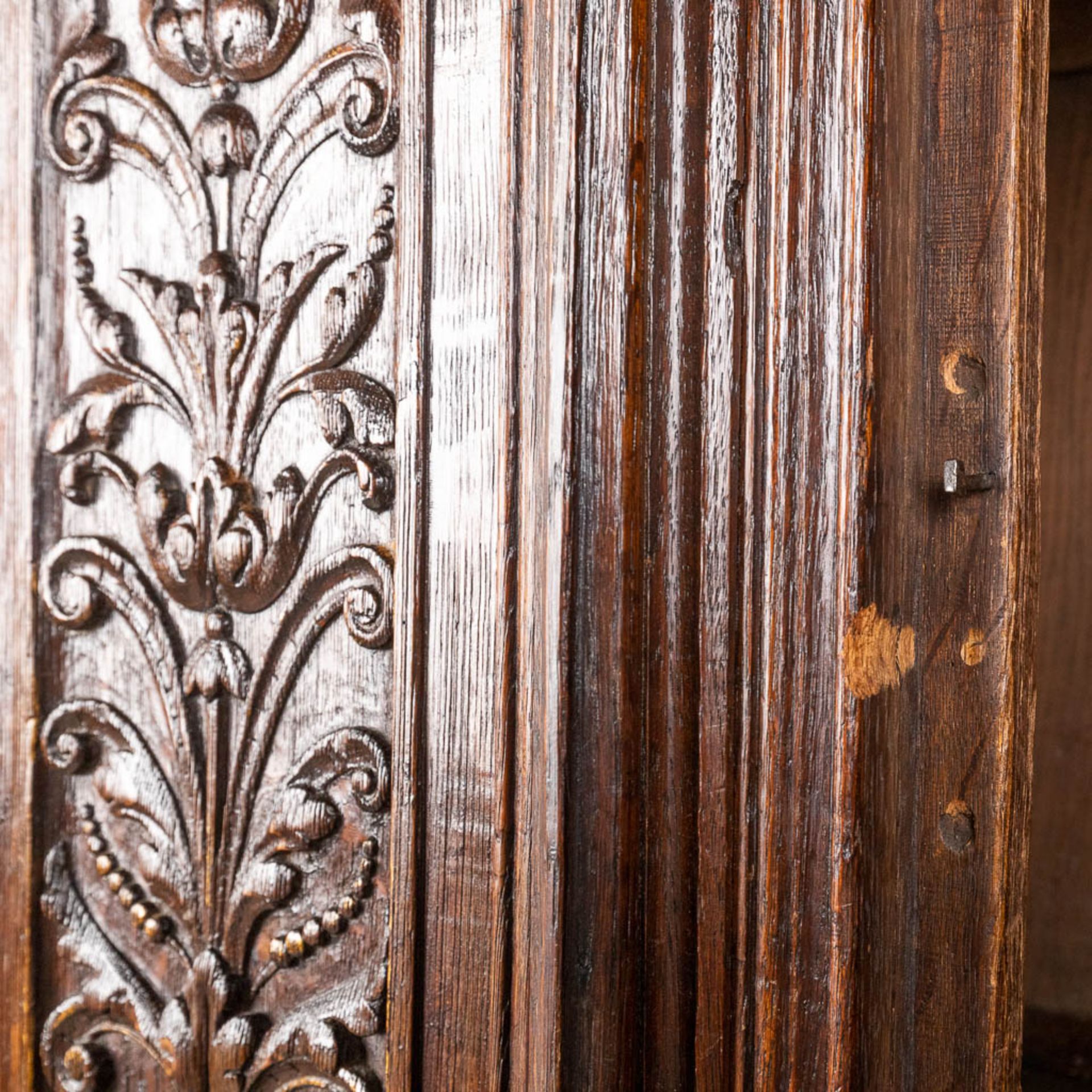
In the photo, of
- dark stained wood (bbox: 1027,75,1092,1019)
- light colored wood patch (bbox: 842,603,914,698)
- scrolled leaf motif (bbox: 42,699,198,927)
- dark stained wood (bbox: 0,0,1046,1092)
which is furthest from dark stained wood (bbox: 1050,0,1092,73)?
scrolled leaf motif (bbox: 42,699,198,927)

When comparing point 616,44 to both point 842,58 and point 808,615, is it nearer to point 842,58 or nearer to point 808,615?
point 842,58

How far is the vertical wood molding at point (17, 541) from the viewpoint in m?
0.64

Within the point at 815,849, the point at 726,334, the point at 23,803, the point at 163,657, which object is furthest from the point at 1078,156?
the point at 23,803

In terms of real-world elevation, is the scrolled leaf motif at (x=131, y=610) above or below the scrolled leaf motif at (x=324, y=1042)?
above

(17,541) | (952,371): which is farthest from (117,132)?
(952,371)

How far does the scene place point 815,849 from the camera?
1.50 feet

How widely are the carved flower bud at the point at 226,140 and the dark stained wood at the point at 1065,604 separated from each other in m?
0.69

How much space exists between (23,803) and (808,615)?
0.48 meters

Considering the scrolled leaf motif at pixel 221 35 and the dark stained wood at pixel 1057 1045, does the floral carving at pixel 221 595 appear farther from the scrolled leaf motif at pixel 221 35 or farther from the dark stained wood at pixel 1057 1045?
the dark stained wood at pixel 1057 1045

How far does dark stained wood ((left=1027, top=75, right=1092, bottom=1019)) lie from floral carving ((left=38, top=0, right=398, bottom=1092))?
2.16 feet

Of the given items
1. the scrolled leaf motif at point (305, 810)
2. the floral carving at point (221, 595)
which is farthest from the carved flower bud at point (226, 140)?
the scrolled leaf motif at point (305, 810)

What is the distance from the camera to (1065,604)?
36.9 inches

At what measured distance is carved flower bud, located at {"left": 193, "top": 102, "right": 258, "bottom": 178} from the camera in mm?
582

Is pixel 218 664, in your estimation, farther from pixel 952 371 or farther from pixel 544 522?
pixel 952 371
